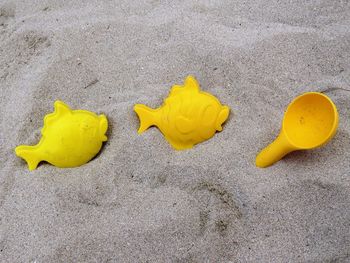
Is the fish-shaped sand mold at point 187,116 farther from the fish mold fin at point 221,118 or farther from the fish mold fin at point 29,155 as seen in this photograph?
the fish mold fin at point 29,155

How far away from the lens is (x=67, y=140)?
3.94 feet

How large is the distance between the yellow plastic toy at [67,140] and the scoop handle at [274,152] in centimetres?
47

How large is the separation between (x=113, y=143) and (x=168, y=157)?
7.3 inches

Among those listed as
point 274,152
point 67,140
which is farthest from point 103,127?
point 274,152

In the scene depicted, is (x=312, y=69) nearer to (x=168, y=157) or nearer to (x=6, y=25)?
(x=168, y=157)

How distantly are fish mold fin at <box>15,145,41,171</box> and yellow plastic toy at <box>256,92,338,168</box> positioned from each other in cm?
67

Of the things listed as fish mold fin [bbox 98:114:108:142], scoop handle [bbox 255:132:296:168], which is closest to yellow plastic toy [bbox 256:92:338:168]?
scoop handle [bbox 255:132:296:168]

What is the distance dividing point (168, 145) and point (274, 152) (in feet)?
1.05

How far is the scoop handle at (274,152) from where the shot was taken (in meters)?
1.07

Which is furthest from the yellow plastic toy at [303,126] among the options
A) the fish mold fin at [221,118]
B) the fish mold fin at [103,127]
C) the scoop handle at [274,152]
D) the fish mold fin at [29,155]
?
the fish mold fin at [29,155]

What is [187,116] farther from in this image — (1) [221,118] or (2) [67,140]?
(2) [67,140]

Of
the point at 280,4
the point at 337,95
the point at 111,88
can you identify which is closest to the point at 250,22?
the point at 280,4

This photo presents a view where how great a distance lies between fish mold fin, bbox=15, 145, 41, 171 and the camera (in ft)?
4.05

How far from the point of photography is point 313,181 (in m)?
1.08
